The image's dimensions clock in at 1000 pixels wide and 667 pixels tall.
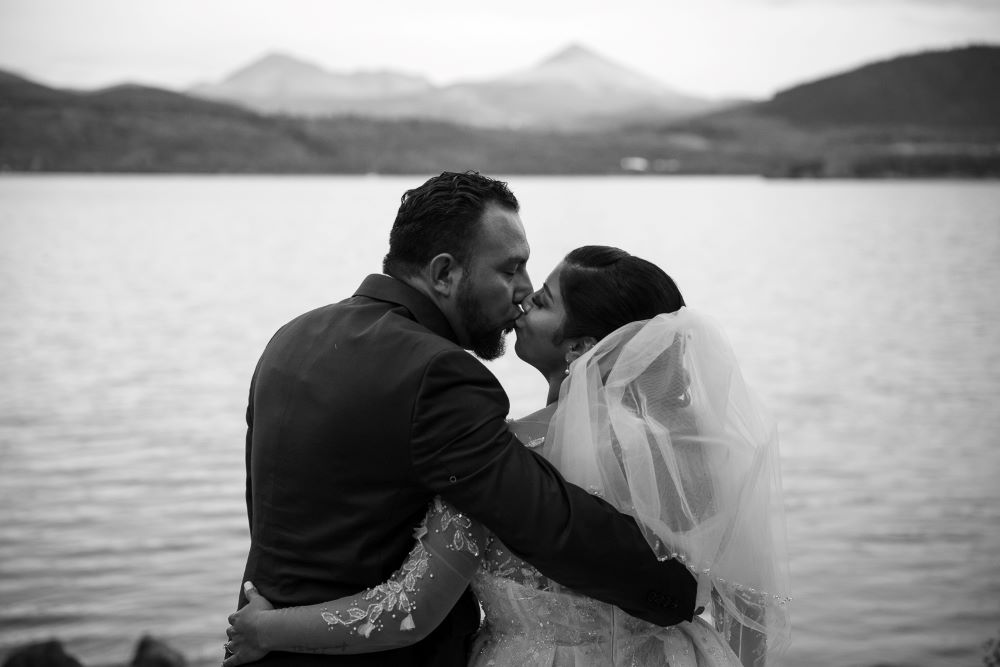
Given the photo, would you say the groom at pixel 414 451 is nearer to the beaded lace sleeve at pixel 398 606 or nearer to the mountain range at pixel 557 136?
the beaded lace sleeve at pixel 398 606

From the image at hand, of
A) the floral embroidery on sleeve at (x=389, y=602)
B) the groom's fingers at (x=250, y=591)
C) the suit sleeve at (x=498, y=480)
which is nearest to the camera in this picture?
the suit sleeve at (x=498, y=480)

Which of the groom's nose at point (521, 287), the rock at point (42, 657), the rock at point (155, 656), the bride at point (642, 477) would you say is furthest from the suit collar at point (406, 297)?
the rock at point (155, 656)

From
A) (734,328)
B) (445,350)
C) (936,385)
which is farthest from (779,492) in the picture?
(734,328)

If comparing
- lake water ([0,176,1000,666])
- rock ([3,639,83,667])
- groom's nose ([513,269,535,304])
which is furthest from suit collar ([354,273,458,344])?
lake water ([0,176,1000,666])

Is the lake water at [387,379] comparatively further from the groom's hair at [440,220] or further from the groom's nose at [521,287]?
the groom's hair at [440,220]

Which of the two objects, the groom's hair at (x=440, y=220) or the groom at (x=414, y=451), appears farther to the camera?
the groom's hair at (x=440, y=220)

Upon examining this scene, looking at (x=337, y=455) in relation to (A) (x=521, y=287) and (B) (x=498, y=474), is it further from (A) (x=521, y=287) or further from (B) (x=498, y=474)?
(A) (x=521, y=287)

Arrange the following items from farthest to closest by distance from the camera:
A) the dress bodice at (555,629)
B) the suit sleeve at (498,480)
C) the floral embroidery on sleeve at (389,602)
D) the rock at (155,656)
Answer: the rock at (155,656) < the dress bodice at (555,629) < the floral embroidery on sleeve at (389,602) < the suit sleeve at (498,480)

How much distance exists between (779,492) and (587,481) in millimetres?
544

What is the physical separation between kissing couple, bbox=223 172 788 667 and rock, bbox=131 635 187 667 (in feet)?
15.3

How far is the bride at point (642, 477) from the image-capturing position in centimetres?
246

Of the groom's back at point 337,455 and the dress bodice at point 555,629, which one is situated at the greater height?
the groom's back at point 337,455

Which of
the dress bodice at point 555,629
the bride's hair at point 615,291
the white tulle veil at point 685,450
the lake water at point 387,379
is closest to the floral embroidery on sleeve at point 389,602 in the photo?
the dress bodice at point 555,629

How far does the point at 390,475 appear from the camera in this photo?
2.19 m
